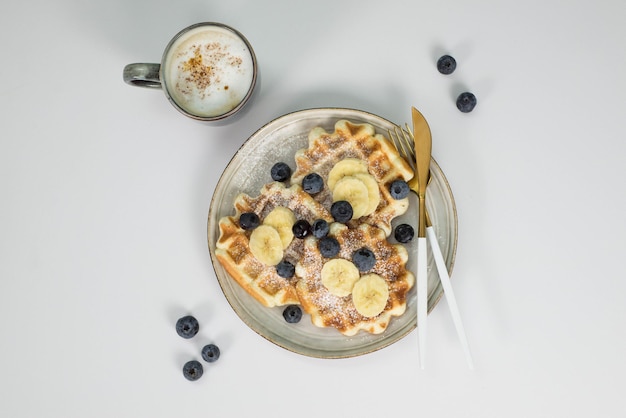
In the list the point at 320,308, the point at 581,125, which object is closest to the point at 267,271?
the point at 320,308

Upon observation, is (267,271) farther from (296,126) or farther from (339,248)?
(296,126)

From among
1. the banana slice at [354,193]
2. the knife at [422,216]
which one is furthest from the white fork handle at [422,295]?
the banana slice at [354,193]

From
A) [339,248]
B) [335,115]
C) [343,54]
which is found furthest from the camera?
[343,54]

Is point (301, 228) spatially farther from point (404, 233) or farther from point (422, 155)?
point (422, 155)

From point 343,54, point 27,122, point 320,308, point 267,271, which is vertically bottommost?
point 320,308

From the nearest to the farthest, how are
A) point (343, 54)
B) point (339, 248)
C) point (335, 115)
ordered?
point (339, 248) → point (335, 115) → point (343, 54)

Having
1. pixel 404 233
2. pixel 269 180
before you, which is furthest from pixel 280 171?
pixel 404 233
